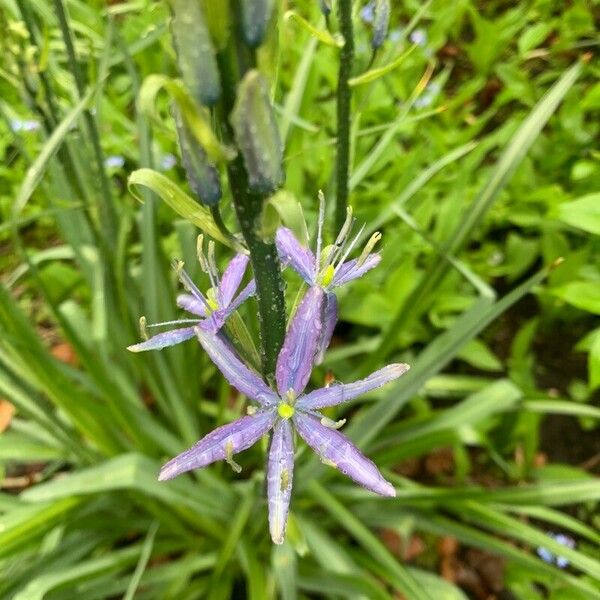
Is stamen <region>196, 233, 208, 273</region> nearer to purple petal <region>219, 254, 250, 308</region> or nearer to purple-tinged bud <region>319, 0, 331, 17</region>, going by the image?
purple petal <region>219, 254, 250, 308</region>

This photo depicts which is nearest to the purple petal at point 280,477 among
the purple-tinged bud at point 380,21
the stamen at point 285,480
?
the stamen at point 285,480

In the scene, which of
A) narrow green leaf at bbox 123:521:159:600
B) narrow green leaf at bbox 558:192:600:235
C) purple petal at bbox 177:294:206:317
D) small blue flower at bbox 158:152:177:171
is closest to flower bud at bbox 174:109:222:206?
purple petal at bbox 177:294:206:317

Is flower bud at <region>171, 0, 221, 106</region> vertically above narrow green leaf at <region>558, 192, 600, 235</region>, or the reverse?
flower bud at <region>171, 0, 221, 106</region>

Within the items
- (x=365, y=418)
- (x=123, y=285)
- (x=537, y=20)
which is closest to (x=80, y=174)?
(x=123, y=285)

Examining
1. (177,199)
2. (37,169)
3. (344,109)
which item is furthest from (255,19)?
(37,169)

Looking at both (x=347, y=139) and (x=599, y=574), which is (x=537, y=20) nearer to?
(x=347, y=139)
